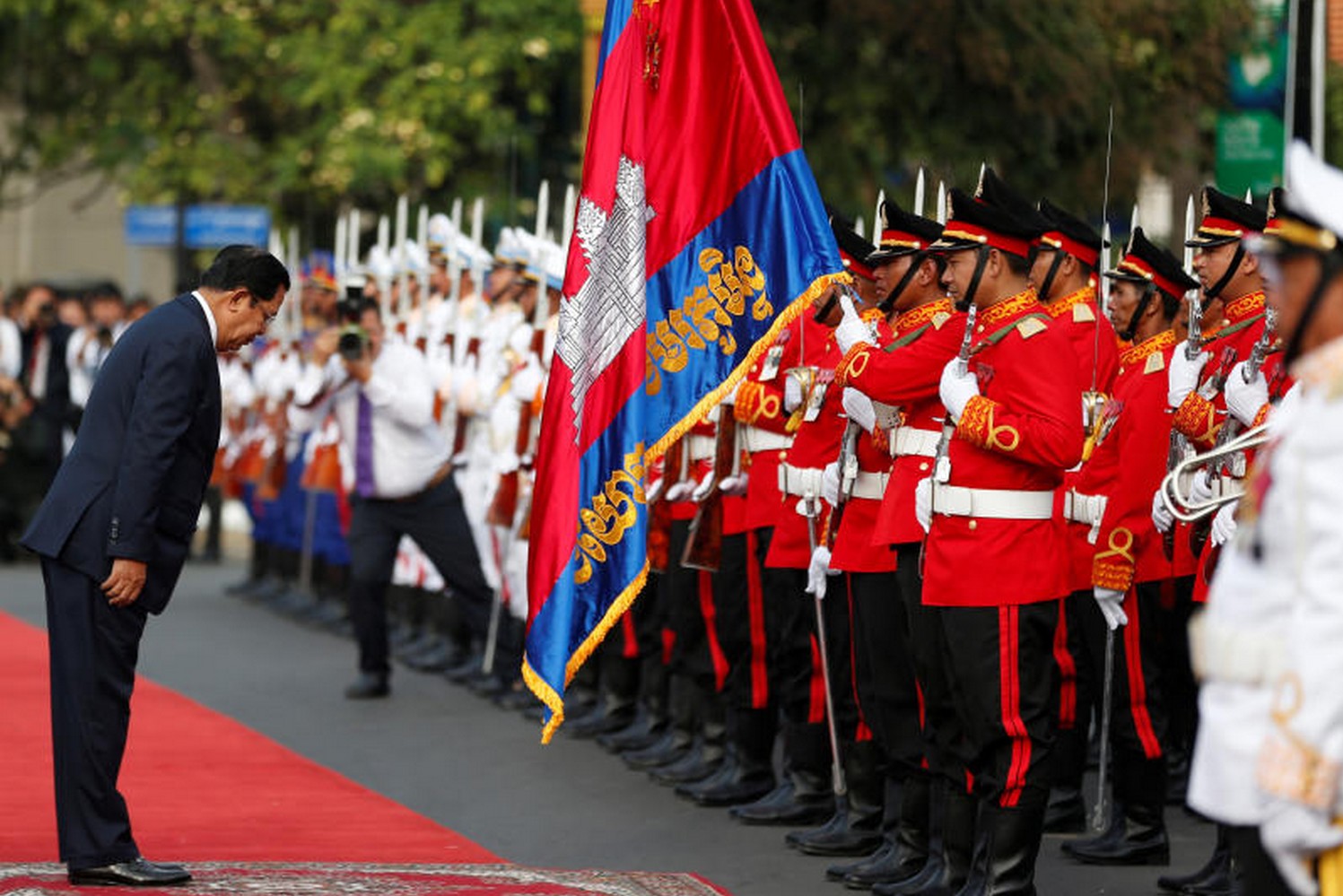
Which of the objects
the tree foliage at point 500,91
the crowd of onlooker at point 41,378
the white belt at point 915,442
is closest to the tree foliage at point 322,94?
the tree foliage at point 500,91

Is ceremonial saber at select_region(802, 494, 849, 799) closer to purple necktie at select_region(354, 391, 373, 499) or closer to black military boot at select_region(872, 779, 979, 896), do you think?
black military boot at select_region(872, 779, 979, 896)

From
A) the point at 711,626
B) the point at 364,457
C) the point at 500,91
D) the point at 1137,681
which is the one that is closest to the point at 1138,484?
the point at 1137,681

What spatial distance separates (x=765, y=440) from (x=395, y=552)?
3860 mm

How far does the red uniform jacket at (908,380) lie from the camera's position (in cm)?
739

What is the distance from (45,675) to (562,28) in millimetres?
9666

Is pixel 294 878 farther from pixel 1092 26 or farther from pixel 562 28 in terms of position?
pixel 562 28

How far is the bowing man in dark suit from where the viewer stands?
24.5 ft

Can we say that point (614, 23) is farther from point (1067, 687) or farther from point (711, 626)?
point (1067, 687)

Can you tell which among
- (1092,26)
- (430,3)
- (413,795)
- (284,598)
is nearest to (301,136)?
(430,3)

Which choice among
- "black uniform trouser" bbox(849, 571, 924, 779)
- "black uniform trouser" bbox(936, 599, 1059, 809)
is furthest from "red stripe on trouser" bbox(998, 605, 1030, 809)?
"black uniform trouser" bbox(849, 571, 924, 779)

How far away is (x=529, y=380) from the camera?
12180mm

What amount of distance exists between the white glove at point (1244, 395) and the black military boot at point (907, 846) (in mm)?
1463

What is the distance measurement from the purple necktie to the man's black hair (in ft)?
15.3

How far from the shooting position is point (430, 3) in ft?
71.6
